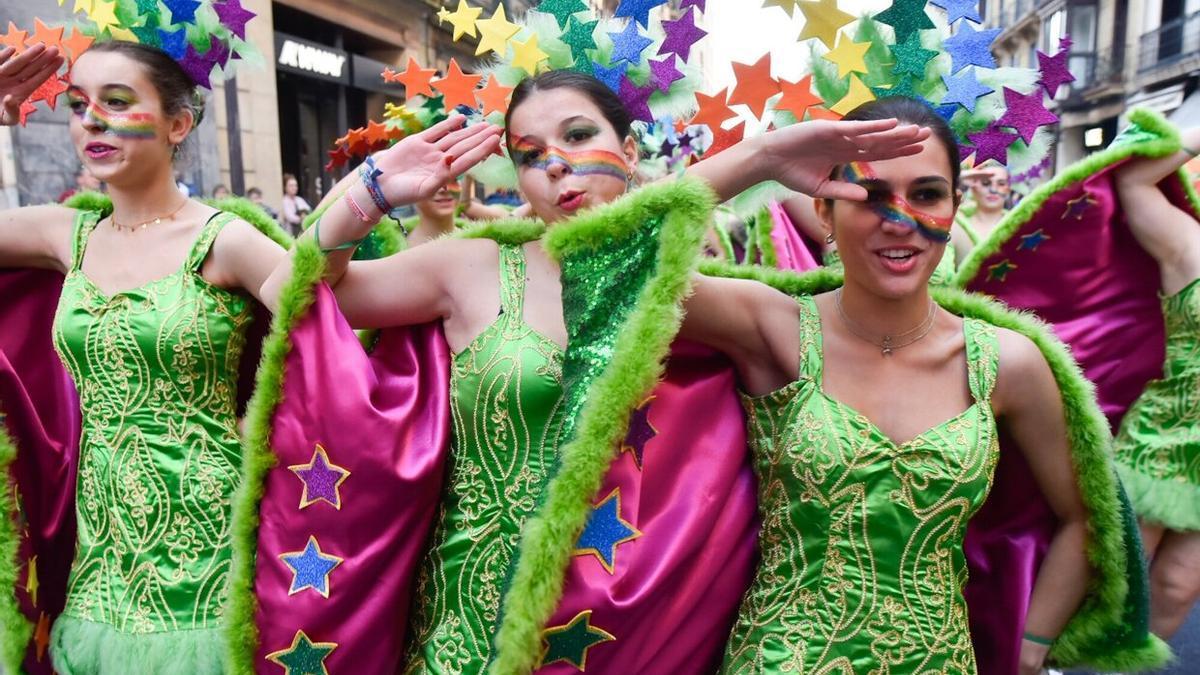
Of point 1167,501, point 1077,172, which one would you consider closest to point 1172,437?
point 1167,501

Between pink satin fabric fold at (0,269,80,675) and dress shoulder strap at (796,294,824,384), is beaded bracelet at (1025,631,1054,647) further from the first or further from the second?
pink satin fabric fold at (0,269,80,675)

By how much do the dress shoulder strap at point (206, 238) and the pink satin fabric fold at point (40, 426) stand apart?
1.72 ft

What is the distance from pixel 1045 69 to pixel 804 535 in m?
1.12

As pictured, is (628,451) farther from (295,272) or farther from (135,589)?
(135,589)

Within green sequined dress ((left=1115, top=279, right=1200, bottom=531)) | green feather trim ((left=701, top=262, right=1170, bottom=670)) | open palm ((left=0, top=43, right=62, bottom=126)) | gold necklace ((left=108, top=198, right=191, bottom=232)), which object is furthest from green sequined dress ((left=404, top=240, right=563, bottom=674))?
green sequined dress ((left=1115, top=279, right=1200, bottom=531))

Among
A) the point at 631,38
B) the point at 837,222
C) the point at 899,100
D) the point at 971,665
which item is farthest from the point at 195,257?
the point at 971,665

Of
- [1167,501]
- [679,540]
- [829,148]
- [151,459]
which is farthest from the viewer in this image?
[1167,501]

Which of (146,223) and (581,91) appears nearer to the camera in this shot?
(581,91)

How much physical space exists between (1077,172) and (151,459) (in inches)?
100

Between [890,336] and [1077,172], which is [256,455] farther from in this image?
[1077,172]

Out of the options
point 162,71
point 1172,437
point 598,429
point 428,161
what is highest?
point 162,71

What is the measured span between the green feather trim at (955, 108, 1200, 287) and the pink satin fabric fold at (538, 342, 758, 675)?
129 centimetres

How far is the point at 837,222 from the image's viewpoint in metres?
1.66

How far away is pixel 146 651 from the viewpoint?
1.87 metres
